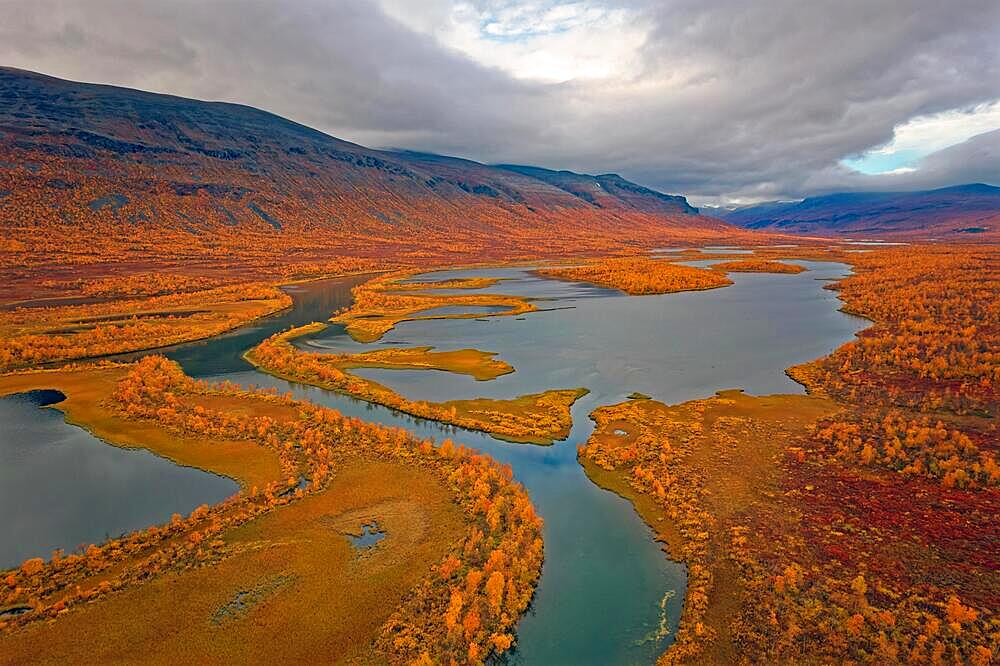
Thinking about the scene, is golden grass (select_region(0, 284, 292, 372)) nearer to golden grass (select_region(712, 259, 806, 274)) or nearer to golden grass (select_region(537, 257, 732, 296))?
golden grass (select_region(537, 257, 732, 296))

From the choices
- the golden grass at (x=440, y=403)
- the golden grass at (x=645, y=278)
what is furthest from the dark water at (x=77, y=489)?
the golden grass at (x=645, y=278)

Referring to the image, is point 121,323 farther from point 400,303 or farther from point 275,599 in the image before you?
point 275,599

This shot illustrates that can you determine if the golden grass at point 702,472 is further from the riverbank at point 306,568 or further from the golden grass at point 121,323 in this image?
the golden grass at point 121,323

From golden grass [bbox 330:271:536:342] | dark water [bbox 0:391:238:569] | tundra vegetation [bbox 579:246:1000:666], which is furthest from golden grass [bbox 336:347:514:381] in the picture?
dark water [bbox 0:391:238:569]

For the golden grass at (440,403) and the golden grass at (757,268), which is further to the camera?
the golden grass at (757,268)

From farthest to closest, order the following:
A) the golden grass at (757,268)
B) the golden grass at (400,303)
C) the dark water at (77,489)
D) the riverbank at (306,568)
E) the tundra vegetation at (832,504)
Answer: the golden grass at (757,268), the golden grass at (400,303), the dark water at (77,489), the tundra vegetation at (832,504), the riverbank at (306,568)

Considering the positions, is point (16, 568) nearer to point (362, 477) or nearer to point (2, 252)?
point (362, 477)

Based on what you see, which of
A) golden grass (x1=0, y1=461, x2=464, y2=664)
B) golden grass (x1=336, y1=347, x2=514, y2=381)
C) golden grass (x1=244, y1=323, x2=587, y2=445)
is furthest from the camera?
golden grass (x1=336, y1=347, x2=514, y2=381)

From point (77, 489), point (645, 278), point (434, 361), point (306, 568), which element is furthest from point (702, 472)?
point (645, 278)

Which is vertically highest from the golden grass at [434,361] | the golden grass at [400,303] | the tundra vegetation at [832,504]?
the golden grass at [400,303]
